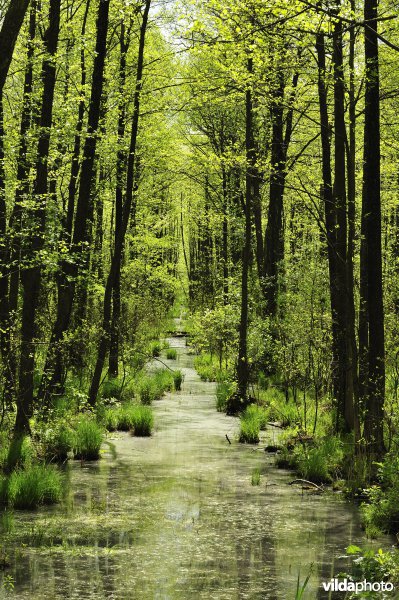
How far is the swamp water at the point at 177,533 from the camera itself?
6.14 m

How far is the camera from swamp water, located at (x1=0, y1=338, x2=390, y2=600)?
6.14 m

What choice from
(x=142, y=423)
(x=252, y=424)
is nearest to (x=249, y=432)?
(x=252, y=424)

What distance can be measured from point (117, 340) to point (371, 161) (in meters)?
9.39

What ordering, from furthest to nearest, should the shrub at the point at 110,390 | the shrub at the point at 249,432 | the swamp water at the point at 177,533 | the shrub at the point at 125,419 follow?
the shrub at the point at 110,390
the shrub at the point at 125,419
the shrub at the point at 249,432
the swamp water at the point at 177,533

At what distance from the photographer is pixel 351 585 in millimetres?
6105

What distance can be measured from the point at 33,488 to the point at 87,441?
298 centimetres

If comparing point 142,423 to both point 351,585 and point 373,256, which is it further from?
Answer: point 351,585

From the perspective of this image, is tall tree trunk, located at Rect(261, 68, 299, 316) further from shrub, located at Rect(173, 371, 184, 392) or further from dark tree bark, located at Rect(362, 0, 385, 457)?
dark tree bark, located at Rect(362, 0, 385, 457)

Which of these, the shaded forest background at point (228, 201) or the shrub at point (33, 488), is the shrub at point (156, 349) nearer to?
the shaded forest background at point (228, 201)

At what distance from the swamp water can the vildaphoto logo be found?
12cm

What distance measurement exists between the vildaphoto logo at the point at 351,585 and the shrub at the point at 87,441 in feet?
19.7

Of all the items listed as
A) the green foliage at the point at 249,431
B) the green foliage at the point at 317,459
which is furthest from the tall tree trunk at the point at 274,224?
the green foliage at the point at 317,459

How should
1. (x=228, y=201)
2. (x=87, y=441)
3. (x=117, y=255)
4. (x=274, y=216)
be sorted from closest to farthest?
(x=87, y=441)
(x=117, y=255)
(x=274, y=216)
(x=228, y=201)

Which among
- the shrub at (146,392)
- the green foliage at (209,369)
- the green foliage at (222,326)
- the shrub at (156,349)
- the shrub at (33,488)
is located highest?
the green foliage at (222,326)
